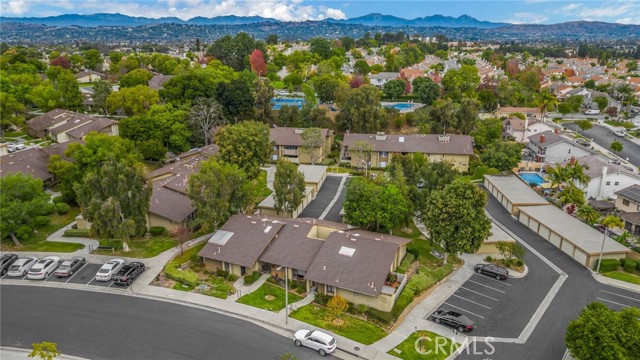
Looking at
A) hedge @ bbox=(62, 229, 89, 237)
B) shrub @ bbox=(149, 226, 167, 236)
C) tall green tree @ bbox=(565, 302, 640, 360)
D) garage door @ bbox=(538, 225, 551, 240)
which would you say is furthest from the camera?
garage door @ bbox=(538, 225, 551, 240)

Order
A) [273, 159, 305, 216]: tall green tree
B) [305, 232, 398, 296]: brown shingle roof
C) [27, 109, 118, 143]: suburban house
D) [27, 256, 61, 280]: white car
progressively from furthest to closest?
1. [27, 109, 118, 143]: suburban house
2. [273, 159, 305, 216]: tall green tree
3. [27, 256, 61, 280]: white car
4. [305, 232, 398, 296]: brown shingle roof

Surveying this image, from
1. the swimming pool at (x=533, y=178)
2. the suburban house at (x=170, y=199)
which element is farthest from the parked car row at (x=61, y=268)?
the swimming pool at (x=533, y=178)

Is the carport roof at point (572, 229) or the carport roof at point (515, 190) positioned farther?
the carport roof at point (515, 190)

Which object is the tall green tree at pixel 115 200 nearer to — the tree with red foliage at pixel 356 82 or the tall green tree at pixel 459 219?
the tall green tree at pixel 459 219

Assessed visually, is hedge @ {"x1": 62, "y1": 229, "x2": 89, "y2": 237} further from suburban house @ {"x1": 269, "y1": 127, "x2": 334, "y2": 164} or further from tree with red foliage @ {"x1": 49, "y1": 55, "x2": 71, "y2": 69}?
tree with red foliage @ {"x1": 49, "y1": 55, "x2": 71, "y2": 69}

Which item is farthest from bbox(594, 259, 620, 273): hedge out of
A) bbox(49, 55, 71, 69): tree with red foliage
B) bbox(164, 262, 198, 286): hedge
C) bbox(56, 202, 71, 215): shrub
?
bbox(49, 55, 71, 69): tree with red foliage

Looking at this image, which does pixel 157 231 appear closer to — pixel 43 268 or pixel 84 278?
pixel 84 278
